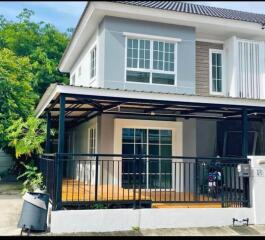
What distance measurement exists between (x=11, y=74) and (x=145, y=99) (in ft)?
32.4

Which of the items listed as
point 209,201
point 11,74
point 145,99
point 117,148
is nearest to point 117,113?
point 117,148

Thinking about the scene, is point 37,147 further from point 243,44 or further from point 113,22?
point 243,44

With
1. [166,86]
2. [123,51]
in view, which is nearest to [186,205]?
[166,86]

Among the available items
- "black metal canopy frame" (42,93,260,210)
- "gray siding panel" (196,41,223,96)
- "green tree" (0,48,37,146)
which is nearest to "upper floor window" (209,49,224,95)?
"gray siding panel" (196,41,223,96)

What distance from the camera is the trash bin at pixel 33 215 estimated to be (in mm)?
7547

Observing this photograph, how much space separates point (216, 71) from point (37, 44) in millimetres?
15339

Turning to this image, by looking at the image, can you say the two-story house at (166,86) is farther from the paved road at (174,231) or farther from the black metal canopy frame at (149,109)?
the paved road at (174,231)

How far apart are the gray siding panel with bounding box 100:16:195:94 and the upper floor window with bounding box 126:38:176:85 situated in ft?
0.66

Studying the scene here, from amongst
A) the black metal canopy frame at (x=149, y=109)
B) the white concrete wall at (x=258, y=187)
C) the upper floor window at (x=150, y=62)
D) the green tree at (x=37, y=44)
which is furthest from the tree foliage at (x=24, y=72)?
the white concrete wall at (x=258, y=187)

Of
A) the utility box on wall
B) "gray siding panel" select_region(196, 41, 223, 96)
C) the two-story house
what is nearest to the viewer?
the utility box on wall

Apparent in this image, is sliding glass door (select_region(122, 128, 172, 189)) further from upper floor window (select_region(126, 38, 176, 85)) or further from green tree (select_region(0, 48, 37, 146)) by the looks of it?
green tree (select_region(0, 48, 37, 146))

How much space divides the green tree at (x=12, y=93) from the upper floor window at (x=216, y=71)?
879 cm

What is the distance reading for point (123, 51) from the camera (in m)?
11.6

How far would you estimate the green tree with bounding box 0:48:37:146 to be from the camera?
15781mm
